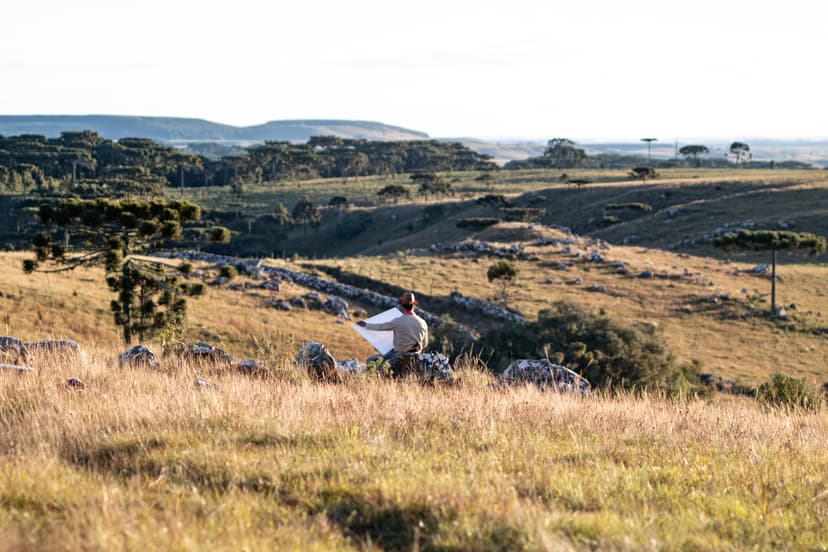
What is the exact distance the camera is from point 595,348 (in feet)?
88.8

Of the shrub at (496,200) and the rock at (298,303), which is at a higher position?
the shrub at (496,200)

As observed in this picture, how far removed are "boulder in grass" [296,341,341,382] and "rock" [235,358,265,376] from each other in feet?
1.75

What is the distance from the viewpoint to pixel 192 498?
4281 mm

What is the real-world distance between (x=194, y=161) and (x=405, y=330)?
144 meters

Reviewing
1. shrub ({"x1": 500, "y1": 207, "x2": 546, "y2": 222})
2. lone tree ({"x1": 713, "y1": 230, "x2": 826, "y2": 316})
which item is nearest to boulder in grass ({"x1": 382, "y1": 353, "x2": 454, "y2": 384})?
lone tree ({"x1": 713, "y1": 230, "x2": 826, "y2": 316})

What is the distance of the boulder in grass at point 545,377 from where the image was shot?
9594mm

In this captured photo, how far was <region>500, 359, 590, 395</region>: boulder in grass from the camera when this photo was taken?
959 centimetres

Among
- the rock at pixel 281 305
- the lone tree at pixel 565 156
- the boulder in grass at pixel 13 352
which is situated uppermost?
the lone tree at pixel 565 156

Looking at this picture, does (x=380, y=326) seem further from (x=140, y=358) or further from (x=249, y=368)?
(x=140, y=358)

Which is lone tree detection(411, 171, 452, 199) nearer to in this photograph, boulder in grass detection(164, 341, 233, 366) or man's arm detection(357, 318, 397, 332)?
boulder in grass detection(164, 341, 233, 366)

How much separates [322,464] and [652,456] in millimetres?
2772

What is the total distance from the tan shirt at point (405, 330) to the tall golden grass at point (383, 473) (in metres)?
2.13

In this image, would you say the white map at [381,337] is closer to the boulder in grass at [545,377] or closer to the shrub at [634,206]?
the boulder in grass at [545,377]

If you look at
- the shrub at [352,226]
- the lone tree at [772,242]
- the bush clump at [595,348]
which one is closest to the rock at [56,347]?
the bush clump at [595,348]
